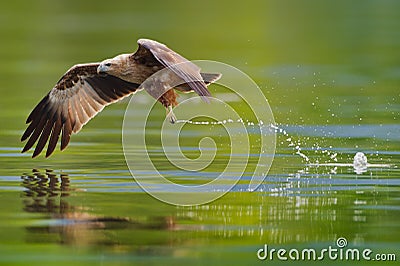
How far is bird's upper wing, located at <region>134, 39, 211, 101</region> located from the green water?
1113mm

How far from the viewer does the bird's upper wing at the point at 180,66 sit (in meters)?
12.4

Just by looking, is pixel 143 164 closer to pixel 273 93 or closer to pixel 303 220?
pixel 303 220

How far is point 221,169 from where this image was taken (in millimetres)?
14008

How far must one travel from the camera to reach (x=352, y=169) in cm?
1405

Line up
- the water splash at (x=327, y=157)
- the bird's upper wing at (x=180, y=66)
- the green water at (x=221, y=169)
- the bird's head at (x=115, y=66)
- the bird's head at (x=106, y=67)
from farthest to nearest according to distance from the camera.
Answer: the bird's head at (x=106, y=67), the bird's head at (x=115, y=66), the water splash at (x=327, y=157), the bird's upper wing at (x=180, y=66), the green water at (x=221, y=169)

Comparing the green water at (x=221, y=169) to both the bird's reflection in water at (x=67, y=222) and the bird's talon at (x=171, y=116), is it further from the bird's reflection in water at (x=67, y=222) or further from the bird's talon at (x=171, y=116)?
the bird's talon at (x=171, y=116)

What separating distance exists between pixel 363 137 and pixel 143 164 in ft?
11.4

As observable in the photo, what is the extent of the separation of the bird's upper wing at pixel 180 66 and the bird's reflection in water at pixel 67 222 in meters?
1.53

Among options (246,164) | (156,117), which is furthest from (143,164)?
(156,117)

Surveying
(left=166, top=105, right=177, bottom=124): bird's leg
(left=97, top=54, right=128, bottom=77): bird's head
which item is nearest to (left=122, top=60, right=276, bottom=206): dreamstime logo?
(left=166, top=105, right=177, bottom=124): bird's leg
